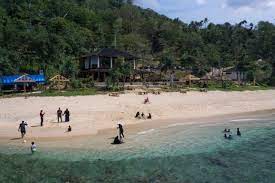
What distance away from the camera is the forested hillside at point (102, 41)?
6862 cm

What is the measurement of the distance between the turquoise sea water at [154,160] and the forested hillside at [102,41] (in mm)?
33514

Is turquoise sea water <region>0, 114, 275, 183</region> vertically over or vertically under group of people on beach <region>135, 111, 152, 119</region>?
under

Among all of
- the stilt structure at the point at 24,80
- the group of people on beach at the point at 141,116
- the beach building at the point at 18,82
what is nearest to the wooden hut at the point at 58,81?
the beach building at the point at 18,82

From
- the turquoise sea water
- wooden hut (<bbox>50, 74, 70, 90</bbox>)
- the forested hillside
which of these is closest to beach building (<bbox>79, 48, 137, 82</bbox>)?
the forested hillside

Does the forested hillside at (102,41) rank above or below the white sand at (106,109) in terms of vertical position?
above

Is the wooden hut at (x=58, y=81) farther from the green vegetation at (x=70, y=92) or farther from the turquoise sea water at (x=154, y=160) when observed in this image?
the turquoise sea water at (x=154, y=160)

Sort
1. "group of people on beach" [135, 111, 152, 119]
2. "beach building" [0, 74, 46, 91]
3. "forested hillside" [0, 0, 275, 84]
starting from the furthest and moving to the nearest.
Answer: "forested hillside" [0, 0, 275, 84], "beach building" [0, 74, 46, 91], "group of people on beach" [135, 111, 152, 119]

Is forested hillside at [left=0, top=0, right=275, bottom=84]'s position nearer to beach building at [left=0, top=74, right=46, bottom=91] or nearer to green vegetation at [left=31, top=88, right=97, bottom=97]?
beach building at [left=0, top=74, right=46, bottom=91]

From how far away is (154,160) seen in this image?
24.2 metres

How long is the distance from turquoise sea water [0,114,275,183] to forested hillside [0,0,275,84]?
110 ft

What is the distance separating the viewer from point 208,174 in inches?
840

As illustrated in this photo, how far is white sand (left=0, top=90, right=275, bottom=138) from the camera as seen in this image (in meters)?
33.8

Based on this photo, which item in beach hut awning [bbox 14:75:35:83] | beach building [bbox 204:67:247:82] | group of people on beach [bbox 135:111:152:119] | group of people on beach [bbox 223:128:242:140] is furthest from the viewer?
beach building [bbox 204:67:247:82]

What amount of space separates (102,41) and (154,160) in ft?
230
